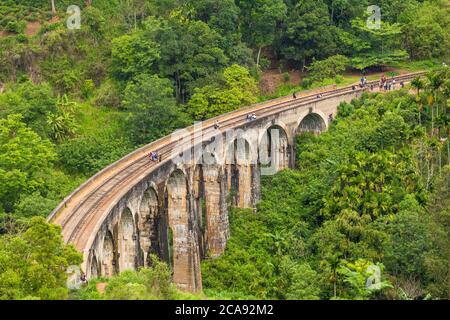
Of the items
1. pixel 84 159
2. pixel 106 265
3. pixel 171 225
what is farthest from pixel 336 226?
pixel 84 159

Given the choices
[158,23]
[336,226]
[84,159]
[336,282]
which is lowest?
[336,282]

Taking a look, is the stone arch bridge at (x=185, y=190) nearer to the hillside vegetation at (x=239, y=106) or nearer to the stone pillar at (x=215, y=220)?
the stone pillar at (x=215, y=220)

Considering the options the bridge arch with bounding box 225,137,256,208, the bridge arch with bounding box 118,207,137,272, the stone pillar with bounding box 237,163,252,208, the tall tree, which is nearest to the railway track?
the bridge arch with bounding box 118,207,137,272

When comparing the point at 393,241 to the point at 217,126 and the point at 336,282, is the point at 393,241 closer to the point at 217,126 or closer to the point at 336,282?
the point at 336,282

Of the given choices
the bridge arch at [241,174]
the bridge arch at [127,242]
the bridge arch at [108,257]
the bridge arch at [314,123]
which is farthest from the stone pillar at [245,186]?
the bridge arch at [108,257]

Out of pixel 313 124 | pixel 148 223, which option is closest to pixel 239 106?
pixel 313 124

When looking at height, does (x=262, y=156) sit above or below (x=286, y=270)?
above
